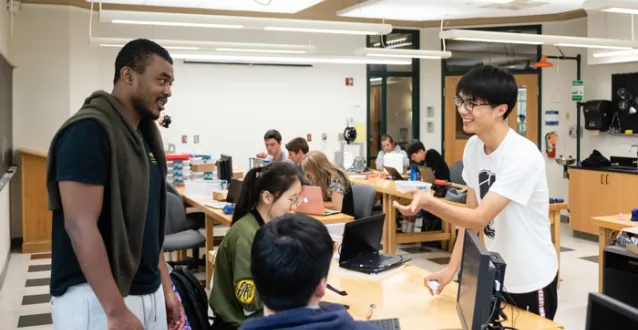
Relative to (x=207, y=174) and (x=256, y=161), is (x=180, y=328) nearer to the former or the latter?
(x=207, y=174)

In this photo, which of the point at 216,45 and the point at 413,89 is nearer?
the point at 216,45

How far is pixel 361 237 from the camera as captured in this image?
351cm

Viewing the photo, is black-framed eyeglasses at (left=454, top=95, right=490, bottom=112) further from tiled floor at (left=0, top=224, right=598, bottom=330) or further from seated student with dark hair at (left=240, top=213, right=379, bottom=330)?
tiled floor at (left=0, top=224, right=598, bottom=330)

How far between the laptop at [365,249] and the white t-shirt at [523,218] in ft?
3.47

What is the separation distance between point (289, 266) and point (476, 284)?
663 millimetres

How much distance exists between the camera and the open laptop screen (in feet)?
11.1

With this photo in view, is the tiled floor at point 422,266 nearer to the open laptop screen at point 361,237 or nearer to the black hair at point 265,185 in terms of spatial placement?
the open laptop screen at point 361,237

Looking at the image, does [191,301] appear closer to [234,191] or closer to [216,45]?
[234,191]

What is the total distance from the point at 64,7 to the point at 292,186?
20.5ft

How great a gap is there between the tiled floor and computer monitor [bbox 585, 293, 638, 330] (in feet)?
10.1

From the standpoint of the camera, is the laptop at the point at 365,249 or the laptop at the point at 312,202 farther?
the laptop at the point at 312,202

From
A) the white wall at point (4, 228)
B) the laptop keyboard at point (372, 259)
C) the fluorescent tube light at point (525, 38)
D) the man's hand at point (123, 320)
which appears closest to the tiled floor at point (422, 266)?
the white wall at point (4, 228)

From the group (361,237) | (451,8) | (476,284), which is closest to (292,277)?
(476,284)

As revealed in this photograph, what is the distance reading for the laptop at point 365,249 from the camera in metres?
3.39
